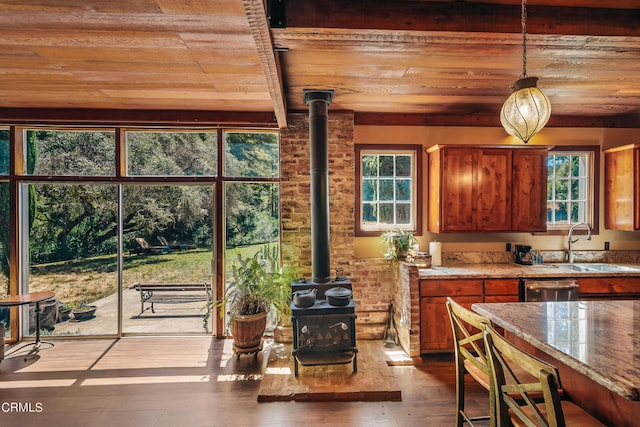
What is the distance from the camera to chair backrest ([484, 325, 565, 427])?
1.05m

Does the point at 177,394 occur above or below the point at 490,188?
below

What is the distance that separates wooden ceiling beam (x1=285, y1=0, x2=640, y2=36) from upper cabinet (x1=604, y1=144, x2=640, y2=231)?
2.33 metres

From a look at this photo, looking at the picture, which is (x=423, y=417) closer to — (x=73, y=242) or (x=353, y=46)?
(x=353, y=46)

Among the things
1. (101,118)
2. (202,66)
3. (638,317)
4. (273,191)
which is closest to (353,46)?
(202,66)

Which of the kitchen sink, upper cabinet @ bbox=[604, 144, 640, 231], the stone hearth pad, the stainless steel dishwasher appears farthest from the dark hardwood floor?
upper cabinet @ bbox=[604, 144, 640, 231]

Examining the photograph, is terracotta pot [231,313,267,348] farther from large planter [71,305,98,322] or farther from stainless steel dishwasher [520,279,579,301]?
stainless steel dishwasher [520,279,579,301]

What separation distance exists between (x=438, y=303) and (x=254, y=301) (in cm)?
191

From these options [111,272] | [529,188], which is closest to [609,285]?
[529,188]

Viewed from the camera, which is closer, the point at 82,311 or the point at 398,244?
the point at 398,244

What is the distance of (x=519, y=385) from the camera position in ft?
4.11

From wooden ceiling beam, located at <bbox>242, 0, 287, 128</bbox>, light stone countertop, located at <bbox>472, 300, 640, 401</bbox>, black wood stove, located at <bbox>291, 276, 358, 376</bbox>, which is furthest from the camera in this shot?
black wood stove, located at <bbox>291, 276, 358, 376</bbox>

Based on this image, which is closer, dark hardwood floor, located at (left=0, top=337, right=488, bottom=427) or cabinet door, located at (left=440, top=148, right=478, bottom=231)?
dark hardwood floor, located at (left=0, top=337, right=488, bottom=427)

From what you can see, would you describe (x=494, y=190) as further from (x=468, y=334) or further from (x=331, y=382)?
(x=331, y=382)

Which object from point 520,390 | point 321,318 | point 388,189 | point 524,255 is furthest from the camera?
point 388,189
